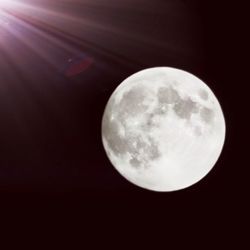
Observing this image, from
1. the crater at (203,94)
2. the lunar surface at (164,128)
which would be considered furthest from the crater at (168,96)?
the crater at (203,94)

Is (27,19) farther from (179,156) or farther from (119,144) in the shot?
(179,156)

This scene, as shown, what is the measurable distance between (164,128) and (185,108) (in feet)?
1.18

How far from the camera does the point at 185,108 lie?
4355mm

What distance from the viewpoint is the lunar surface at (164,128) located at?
4.29 metres

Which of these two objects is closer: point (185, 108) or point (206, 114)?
point (185, 108)

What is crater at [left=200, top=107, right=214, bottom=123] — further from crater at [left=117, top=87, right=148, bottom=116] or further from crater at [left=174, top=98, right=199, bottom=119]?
crater at [left=117, top=87, right=148, bottom=116]

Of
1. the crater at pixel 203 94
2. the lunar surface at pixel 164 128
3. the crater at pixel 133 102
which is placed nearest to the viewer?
the lunar surface at pixel 164 128

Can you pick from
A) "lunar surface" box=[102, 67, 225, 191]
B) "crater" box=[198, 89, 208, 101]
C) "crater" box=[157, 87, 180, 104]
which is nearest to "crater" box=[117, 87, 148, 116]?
"lunar surface" box=[102, 67, 225, 191]

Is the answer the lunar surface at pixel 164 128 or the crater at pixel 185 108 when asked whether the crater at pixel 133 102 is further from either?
the crater at pixel 185 108

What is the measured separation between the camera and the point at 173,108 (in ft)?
14.1

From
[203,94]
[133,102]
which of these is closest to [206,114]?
[203,94]

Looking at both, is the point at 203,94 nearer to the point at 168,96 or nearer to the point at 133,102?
the point at 168,96

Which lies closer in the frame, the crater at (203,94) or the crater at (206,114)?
the crater at (206,114)

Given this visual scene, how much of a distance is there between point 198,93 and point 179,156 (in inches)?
33.6
